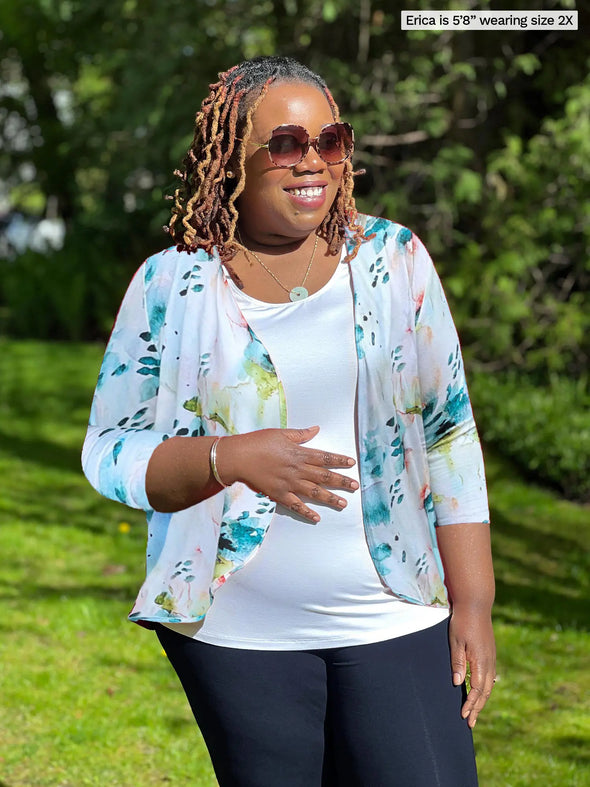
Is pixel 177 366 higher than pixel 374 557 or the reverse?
higher

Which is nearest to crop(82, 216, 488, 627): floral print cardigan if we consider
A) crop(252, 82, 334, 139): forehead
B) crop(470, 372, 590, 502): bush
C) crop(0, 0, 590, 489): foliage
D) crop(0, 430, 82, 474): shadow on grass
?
crop(252, 82, 334, 139): forehead

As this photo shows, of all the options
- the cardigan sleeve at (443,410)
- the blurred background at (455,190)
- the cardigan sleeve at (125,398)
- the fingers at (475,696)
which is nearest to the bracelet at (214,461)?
the cardigan sleeve at (125,398)

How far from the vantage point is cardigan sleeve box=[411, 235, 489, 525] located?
2.14 meters

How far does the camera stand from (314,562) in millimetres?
2068

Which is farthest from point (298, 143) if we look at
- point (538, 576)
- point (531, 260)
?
point (531, 260)

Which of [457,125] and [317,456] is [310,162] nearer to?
[317,456]

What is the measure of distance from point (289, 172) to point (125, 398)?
0.56 m

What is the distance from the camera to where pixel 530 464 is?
920cm

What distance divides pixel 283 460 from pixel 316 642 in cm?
39

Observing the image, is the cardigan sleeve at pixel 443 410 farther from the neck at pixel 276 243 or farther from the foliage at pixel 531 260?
the foliage at pixel 531 260

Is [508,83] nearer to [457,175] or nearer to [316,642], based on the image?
[457,175]

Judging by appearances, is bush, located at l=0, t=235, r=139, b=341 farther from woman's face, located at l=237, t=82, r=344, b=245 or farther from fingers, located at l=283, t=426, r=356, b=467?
fingers, located at l=283, t=426, r=356, b=467

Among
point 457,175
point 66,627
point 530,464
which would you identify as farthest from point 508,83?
point 66,627

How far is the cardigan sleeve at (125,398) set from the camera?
2.09 metres
